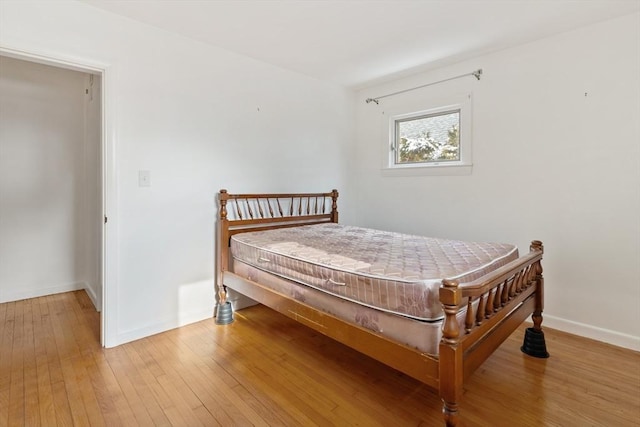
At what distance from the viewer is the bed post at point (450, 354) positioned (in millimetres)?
1287

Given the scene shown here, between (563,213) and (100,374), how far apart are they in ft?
12.1

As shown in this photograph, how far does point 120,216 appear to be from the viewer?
95.7 inches

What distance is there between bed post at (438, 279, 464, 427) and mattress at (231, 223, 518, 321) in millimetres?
111

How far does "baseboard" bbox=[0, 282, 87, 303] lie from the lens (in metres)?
3.29

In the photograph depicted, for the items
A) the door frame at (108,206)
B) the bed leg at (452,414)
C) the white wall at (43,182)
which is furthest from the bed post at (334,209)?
the bed leg at (452,414)

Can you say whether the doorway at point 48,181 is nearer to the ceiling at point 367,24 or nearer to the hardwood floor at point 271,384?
the hardwood floor at point 271,384

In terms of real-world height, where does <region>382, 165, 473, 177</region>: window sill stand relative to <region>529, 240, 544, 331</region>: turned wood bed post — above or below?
above

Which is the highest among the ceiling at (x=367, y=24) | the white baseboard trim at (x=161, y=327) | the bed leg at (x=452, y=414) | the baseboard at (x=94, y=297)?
the ceiling at (x=367, y=24)

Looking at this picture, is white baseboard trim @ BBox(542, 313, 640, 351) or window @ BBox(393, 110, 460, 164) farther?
window @ BBox(393, 110, 460, 164)

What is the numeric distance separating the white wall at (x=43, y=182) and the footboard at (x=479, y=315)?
135 inches

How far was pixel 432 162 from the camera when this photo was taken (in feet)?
11.6

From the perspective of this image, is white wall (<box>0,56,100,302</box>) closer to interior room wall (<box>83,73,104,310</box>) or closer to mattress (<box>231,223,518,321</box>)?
interior room wall (<box>83,73,104,310</box>)

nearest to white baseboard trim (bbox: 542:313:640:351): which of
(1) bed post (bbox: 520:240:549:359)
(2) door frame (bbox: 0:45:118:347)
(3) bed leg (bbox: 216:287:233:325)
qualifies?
(1) bed post (bbox: 520:240:549:359)

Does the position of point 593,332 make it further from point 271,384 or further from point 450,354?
point 271,384
